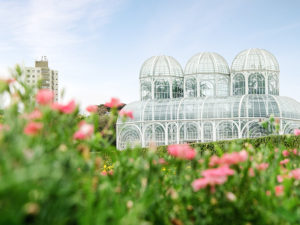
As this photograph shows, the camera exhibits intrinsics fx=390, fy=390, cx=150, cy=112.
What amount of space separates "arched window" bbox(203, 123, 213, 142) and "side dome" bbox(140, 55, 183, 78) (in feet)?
22.0

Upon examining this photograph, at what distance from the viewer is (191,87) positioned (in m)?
31.2

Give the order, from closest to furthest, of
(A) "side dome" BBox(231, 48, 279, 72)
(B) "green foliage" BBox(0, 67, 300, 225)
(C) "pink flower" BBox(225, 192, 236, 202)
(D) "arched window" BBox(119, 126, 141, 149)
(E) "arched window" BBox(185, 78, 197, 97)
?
1. (B) "green foliage" BBox(0, 67, 300, 225)
2. (C) "pink flower" BBox(225, 192, 236, 202)
3. (D) "arched window" BBox(119, 126, 141, 149)
4. (A) "side dome" BBox(231, 48, 279, 72)
5. (E) "arched window" BBox(185, 78, 197, 97)

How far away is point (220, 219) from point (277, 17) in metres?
14.7

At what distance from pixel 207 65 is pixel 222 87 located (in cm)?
209

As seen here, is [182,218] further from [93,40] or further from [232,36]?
[232,36]

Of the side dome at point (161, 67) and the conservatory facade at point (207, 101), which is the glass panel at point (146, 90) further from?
the side dome at point (161, 67)

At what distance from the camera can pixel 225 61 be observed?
1241 inches

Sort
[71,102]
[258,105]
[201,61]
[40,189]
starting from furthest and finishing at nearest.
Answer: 1. [201,61]
2. [258,105]
3. [71,102]
4. [40,189]

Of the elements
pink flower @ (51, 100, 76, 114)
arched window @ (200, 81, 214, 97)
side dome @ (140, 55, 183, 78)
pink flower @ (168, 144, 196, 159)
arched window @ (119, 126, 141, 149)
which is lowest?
arched window @ (119, 126, 141, 149)

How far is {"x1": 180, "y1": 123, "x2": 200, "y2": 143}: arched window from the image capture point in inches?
1051

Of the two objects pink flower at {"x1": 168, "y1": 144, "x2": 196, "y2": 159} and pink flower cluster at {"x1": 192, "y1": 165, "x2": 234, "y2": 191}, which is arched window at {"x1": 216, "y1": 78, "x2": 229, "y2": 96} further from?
pink flower cluster at {"x1": 192, "y1": 165, "x2": 234, "y2": 191}

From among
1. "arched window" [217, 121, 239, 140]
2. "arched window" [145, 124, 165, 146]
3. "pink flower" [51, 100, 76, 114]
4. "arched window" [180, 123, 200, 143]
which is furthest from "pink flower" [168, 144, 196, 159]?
"arched window" [145, 124, 165, 146]

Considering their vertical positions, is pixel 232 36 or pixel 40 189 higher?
pixel 232 36

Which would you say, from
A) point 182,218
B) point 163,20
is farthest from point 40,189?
point 163,20
